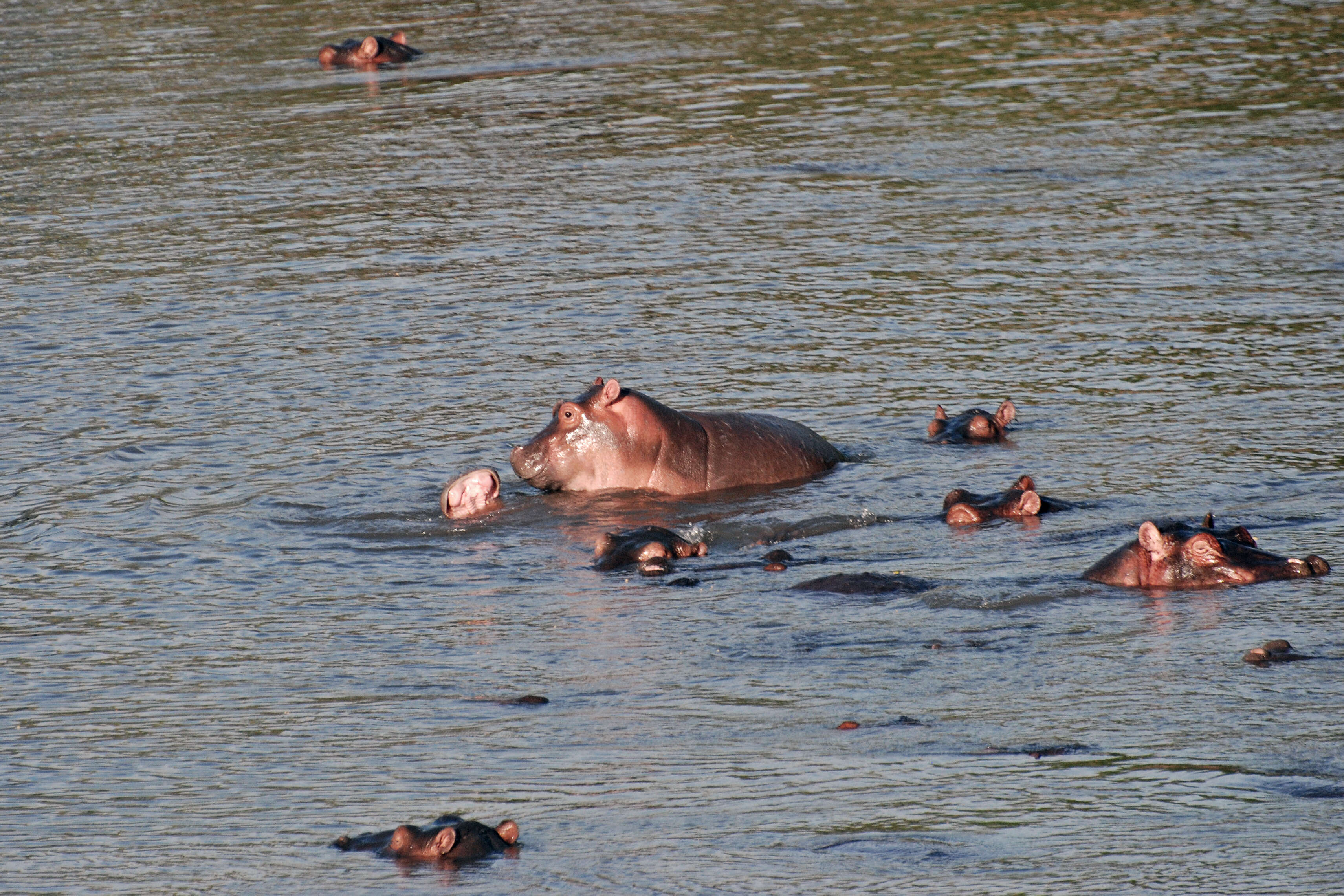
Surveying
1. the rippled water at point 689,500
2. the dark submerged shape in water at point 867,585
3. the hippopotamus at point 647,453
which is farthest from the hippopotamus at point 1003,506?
the hippopotamus at point 647,453

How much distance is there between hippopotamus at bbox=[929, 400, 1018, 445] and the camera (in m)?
11.1

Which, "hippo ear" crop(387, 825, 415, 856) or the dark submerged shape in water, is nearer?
"hippo ear" crop(387, 825, 415, 856)

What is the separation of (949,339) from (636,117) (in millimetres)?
9181

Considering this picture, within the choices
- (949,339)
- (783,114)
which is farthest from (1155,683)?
(783,114)

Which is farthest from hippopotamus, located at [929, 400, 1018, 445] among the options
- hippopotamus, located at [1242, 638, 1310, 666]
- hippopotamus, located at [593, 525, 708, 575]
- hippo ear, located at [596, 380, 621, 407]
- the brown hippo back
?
hippopotamus, located at [1242, 638, 1310, 666]

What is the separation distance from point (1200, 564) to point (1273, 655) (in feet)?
3.48

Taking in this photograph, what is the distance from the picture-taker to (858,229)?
16.6 meters

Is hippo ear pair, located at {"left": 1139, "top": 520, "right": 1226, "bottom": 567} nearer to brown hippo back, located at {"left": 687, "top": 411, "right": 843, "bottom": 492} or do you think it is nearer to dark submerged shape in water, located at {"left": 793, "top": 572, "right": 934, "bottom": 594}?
dark submerged shape in water, located at {"left": 793, "top": 572, "right": 934, "bottom": 594}

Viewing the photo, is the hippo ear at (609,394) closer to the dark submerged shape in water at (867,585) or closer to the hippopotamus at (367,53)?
the dark submerged shape in water at (867,585)

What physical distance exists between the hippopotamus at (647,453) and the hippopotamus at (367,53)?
16215mm

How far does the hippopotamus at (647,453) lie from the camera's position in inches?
Answer: 426

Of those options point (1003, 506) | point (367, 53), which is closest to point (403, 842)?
point (1003, 506)

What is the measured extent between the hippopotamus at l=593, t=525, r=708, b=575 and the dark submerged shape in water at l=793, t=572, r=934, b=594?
78 cm

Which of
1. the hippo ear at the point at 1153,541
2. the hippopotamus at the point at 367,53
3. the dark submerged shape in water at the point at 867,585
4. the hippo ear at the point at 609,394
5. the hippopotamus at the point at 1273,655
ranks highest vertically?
the hippopotamus at the point at 367,53
